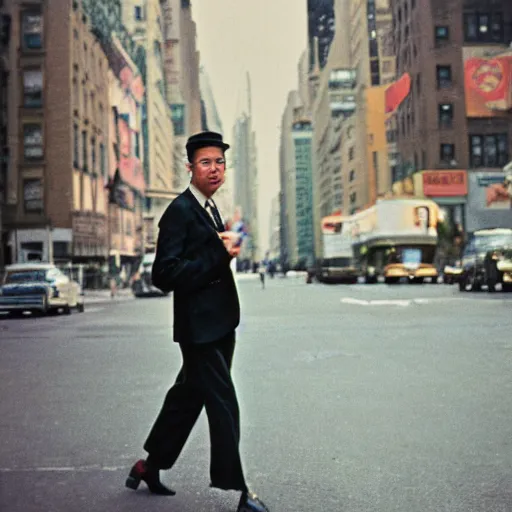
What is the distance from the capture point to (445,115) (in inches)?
2645

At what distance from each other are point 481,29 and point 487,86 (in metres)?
5.33

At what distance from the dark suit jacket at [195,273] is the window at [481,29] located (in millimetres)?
69150

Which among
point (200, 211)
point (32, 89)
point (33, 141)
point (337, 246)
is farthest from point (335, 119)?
point (200, 211)

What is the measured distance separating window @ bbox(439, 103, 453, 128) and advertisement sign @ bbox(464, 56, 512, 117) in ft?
4.78

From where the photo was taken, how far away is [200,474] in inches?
177

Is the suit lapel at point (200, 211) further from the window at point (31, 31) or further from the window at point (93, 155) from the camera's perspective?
the window at point (93, 155)

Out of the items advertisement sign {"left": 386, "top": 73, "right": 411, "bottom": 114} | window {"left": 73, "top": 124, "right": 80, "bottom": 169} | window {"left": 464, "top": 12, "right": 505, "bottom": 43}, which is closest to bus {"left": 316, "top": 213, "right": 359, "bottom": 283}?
window {"left": 73, "top": 124, "right": 80, "bottom": 169}

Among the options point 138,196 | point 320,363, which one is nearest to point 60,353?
point 320,363

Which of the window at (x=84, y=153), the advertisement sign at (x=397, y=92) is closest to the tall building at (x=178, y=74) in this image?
the advertisement sign at (x=397, y=92)

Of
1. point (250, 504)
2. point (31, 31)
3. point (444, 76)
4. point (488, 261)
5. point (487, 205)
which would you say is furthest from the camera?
point (444, 76)

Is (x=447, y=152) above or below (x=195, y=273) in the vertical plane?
above

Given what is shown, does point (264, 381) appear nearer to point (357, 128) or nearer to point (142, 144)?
point (142, 144)

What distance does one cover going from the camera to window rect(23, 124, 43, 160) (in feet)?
161

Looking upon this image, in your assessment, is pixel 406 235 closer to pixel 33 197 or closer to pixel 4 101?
pixel 33 197
